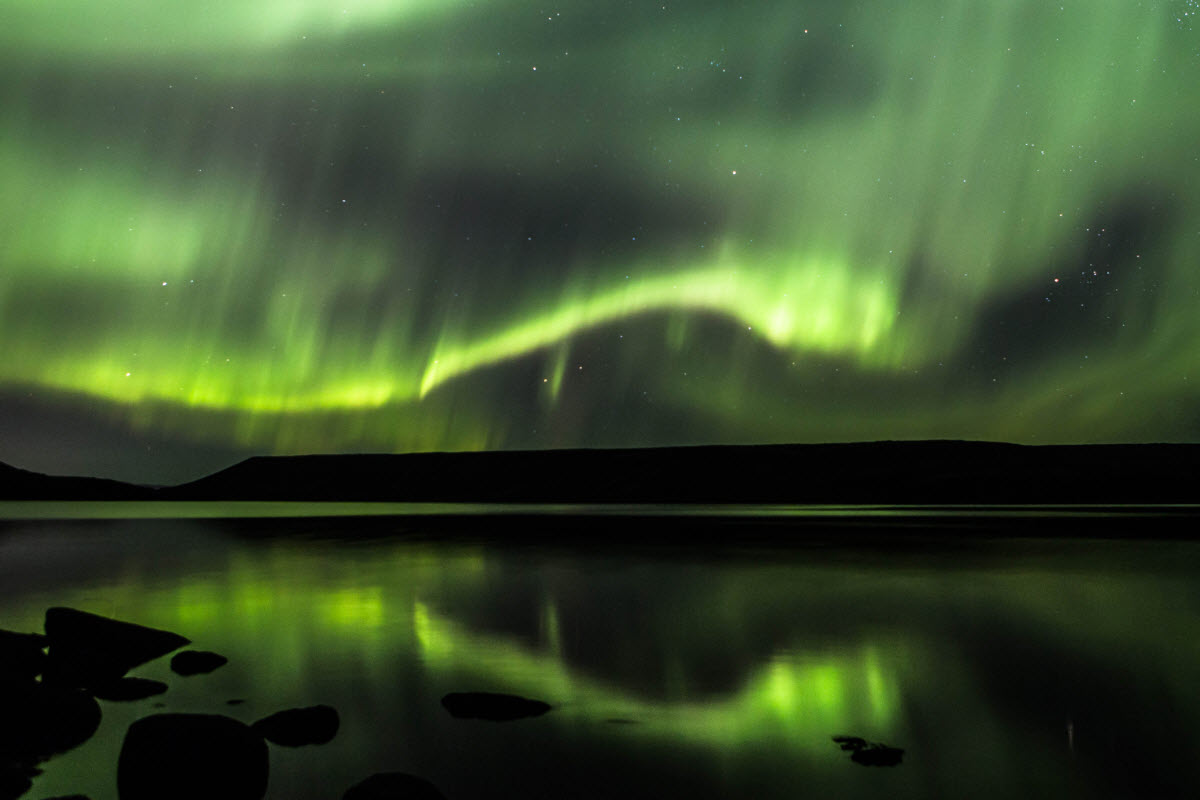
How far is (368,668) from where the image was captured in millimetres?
15594

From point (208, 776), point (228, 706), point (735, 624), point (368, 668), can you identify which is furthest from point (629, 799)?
point (735, 624)

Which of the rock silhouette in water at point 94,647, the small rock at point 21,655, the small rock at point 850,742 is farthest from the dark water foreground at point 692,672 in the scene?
the small rock at point 21,655

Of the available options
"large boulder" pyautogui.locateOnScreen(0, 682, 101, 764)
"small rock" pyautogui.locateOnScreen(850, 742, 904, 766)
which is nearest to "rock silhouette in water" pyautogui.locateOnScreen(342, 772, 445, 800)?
"large boulder" pyautogui.locateOnScreen(0, 682, 101, 764)

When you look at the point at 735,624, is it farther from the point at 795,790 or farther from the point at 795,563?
the point at 795,563

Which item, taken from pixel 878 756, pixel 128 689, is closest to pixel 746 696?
pixel 878 756

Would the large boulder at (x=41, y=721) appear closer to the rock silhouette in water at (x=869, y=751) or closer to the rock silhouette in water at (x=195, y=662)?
the rock silhouette in water at (x=195, y=662)

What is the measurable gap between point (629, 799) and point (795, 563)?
3119 centimetres

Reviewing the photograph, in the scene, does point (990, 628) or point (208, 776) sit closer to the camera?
point (208, 776)

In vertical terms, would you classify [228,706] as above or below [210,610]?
below

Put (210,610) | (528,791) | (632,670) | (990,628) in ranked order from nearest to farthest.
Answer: (528,791) → (632,670) → (990,628) → (210,610)

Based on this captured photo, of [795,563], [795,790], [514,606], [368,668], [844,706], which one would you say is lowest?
[795,790]

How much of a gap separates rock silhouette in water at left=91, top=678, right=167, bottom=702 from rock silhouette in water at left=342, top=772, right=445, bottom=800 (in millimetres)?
6408

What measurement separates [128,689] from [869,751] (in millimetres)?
9642

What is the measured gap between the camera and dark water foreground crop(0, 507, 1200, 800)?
9.50 meters
